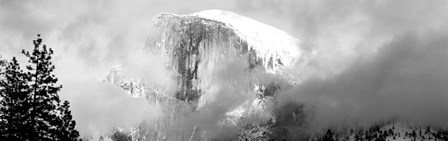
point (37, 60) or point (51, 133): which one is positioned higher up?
point (37, 60)

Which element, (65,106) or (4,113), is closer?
(4,113)

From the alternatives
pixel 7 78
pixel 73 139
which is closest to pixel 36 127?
pixel 7 78

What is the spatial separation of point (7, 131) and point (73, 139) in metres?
11.5

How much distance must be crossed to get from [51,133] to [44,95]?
158 inches

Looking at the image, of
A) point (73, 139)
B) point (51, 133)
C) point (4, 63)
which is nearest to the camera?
point (4, 63)

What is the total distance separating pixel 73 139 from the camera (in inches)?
2687

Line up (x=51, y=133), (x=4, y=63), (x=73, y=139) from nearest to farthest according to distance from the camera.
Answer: (x=4, y=63), (x=51, y=133), (x=73, y=139)

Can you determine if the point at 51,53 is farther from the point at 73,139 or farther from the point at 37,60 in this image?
the point at 73,139

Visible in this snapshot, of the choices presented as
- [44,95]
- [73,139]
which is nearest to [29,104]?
[44,95]

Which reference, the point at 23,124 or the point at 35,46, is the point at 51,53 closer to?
the point at 35,46

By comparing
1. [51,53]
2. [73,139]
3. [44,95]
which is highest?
[51,53]

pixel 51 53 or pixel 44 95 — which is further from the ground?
pixel 51 53

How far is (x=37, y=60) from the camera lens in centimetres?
5891

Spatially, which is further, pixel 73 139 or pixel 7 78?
pixel 73 139
